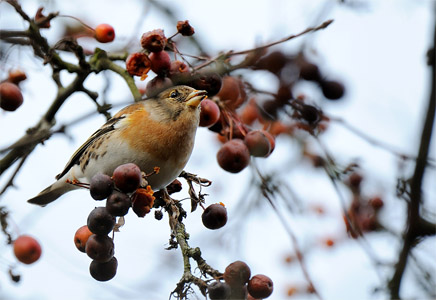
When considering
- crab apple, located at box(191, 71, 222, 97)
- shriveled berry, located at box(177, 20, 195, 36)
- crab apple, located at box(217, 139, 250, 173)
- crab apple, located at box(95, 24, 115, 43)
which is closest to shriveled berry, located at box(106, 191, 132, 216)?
crab apple, located at box(217, 139, 250, 173)

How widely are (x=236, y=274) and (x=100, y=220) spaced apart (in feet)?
2.38

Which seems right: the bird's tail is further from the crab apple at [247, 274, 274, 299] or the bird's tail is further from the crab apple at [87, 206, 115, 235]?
the crab apple at [247, 274, 274, 299]

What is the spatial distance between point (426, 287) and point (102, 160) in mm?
2211

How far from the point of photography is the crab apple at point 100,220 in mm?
2672

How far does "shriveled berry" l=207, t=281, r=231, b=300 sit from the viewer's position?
234 cm

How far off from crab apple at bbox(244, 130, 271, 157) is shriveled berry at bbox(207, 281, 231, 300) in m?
1.22

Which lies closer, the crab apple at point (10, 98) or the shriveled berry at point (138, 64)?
the shriveled berry at point (138, 64)

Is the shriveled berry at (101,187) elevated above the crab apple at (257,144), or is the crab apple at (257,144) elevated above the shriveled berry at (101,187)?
the shriveled berry at (101,187)

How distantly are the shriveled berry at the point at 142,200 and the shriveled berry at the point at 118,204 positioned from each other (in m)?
0.14

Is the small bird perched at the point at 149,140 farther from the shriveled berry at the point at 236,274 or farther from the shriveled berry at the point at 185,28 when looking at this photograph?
the shriveled berry at the point at 236,274

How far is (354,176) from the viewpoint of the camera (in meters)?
4.36

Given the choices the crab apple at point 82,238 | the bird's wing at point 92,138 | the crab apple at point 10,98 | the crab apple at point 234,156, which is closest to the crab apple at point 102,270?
the crab apple at point 82,238

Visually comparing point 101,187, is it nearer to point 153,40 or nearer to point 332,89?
point 153,40

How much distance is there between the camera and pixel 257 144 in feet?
11.2
